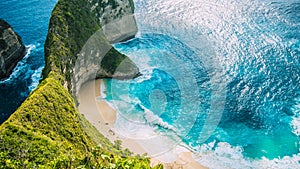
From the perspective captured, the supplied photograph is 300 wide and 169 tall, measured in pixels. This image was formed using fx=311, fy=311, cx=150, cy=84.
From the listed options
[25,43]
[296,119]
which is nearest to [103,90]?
[25,43]

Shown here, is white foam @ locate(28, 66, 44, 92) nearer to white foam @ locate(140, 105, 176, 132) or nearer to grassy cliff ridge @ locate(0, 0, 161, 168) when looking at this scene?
grassy cliff ridge @ locate(0, 0, 161, 168)

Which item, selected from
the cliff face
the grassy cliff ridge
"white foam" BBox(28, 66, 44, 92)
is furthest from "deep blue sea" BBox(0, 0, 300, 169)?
the grassy cliff ridge

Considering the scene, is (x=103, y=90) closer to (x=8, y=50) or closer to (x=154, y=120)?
(x=154, y=120)

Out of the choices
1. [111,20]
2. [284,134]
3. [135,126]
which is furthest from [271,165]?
[111,20]

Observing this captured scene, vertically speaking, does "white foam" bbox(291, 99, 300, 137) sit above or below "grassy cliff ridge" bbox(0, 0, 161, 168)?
above

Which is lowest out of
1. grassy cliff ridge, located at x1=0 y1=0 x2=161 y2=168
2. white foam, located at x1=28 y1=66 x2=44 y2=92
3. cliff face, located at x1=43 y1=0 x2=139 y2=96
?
white foam, located at x1=28 y1=66 x2=44 y2=92

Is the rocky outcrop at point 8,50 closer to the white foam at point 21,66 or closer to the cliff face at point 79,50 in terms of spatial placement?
the white foam at point 21,66

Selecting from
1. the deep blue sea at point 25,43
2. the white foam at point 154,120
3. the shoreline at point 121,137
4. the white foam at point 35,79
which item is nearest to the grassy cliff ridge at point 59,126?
the shoreline at point 121,137
